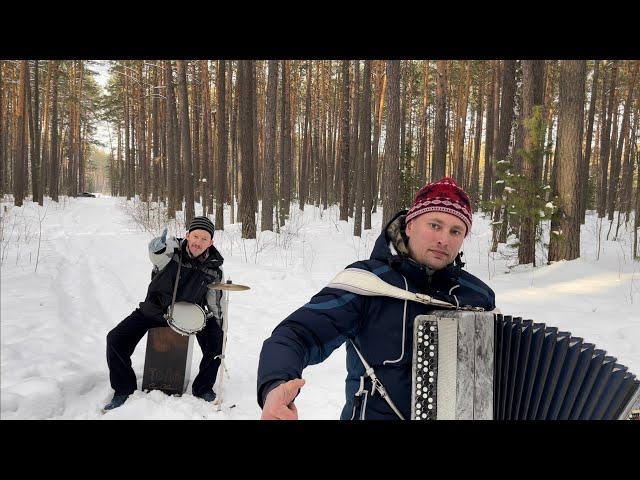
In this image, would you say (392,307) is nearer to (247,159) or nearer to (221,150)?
(247,159)

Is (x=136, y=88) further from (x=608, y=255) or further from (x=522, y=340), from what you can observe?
(x=522, y=340)

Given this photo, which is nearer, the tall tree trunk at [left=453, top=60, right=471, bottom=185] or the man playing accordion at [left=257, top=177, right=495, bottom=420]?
the man playing accordion at [left=257, top=177, right=495, bottom=420]

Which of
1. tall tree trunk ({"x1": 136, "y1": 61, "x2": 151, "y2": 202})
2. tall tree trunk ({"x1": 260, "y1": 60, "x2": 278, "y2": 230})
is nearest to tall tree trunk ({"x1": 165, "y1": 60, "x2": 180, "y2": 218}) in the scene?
tall tree trunk ({"x1": 260, "y1": 60, "x2": 278, "y2": 230})

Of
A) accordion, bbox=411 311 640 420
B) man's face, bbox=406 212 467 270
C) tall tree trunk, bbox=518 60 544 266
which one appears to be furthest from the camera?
tall tree trunk, bbox=518 60 544 266

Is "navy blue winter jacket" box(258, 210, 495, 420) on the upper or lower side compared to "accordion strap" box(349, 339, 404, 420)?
upper

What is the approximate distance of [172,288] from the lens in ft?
12.9

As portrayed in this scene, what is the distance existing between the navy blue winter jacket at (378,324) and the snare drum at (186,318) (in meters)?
2.20

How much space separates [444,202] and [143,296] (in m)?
5.08

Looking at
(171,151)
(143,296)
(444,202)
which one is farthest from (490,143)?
(444,202)

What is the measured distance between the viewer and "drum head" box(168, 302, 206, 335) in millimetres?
3902

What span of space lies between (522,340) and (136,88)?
3095 cm

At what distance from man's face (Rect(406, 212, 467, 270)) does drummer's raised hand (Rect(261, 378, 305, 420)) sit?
42.3 inches

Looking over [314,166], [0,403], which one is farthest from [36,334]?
[314,166]

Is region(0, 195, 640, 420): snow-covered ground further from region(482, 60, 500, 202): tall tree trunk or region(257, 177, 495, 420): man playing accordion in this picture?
region(482, 60, 500, 202): tall tree trunk
